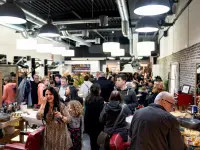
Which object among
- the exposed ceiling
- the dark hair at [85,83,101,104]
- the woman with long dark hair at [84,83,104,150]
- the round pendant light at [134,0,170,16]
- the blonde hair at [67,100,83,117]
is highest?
the exposed ceiling

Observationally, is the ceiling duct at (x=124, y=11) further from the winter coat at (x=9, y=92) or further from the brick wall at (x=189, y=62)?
the winter coat at (x=9, y=92)

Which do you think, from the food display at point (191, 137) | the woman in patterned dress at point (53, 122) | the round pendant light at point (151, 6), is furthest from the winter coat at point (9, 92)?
the food display at point (191, 137)

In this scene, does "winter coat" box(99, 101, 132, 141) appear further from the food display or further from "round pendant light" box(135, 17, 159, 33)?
"round pendant light" box(135, 17, 159, 33)

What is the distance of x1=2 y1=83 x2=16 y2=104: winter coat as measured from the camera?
5.64m

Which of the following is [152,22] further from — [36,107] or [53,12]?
[53,12]

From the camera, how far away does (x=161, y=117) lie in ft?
7.70

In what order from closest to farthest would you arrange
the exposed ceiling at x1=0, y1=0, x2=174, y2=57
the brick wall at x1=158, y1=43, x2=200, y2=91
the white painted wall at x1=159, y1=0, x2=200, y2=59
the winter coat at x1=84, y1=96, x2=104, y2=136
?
the winter coat at x1=84, y1=96, x2=104, y2=136
the white painted wall at x1=159, y1=0, x2=200, y2=59
the brick wall at x1=158, y1=43, x2=200, y2=91
the exposed ceiling at x1=0, y1=0, x2=174, y2=57

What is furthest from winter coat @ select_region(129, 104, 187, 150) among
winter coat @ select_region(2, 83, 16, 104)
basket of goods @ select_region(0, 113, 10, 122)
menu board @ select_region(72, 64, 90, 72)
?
menu board @ select_region(72, 64, 90, 72)

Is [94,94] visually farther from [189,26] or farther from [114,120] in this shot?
[189,26]

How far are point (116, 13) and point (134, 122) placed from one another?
6.75 metres

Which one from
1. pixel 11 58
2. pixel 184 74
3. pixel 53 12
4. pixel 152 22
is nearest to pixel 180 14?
pixel 184 74

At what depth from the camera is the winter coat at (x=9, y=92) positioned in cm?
564

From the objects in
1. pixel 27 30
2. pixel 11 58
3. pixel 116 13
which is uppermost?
pixel 116 13

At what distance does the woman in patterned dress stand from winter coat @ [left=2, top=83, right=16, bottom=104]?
2792 millimetres
